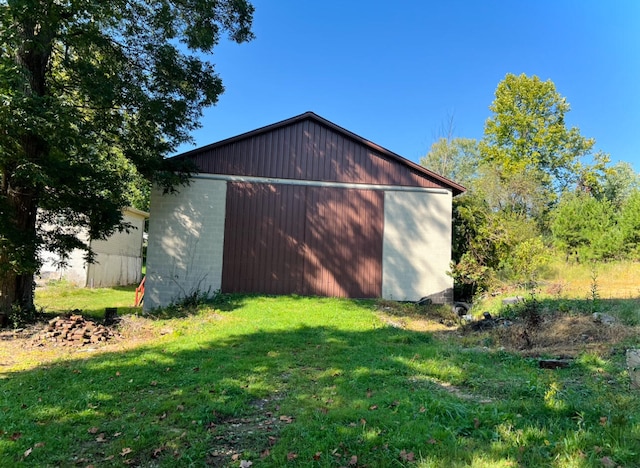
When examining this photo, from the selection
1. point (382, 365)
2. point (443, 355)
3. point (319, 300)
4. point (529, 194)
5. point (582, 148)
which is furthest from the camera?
point (582, 148)

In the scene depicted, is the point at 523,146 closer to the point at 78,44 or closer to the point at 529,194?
the point at 529,194

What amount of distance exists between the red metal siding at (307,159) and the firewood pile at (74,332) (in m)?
5.96

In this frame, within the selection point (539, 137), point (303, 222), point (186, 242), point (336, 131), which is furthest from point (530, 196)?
point (186, 242)

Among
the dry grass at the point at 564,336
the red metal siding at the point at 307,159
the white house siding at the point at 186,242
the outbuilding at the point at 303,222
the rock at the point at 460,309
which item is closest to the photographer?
the dry grass at the point at 564,336

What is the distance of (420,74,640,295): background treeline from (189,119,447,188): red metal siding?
9.57 ft

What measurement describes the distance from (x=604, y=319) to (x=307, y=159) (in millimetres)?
9023

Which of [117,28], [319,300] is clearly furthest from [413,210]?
[117,28]

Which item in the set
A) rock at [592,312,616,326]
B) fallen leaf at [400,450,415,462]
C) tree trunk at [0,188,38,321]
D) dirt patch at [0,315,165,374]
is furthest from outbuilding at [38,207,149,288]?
rock at [592,312,616,326]

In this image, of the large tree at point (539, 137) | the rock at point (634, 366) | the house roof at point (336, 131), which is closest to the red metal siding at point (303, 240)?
the house roof at point (336, 131)

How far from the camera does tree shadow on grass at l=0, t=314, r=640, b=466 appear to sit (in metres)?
2.78

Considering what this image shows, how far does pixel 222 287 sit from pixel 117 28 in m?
7.58

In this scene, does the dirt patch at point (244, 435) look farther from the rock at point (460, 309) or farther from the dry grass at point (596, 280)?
the rock at point (460, 309)

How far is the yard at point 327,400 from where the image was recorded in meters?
2.82

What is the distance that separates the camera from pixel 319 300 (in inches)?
453
